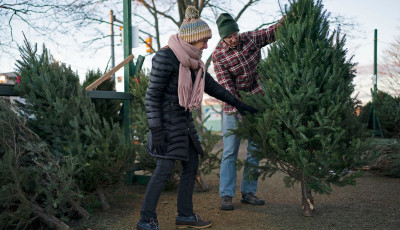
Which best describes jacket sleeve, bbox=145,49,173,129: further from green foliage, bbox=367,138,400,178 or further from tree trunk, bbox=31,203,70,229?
green foliage, bbox=367,138,400,178

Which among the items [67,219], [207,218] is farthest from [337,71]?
[67,219]

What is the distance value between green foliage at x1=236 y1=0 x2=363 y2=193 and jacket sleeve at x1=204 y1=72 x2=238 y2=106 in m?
0.18

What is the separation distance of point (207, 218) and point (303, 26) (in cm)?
211

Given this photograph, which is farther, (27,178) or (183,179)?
(183,179)

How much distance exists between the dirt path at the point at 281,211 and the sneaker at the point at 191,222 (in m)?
0.07

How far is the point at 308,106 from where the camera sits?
332cm

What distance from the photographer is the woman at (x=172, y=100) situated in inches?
124

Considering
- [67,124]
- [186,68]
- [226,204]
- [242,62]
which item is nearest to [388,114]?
[242,62]

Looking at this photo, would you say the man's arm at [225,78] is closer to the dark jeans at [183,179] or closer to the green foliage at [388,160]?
the dark jeans at [183,179]

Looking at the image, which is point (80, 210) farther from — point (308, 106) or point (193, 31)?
point (308, 106)

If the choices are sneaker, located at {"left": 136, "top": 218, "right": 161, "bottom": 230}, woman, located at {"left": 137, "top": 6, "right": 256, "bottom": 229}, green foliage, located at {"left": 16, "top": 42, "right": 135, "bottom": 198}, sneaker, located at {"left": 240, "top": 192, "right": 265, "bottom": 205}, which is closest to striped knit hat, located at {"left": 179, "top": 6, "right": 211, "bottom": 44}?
woman, located at {"left": 137, "top": 6, "right": 256, "bottom": 229}

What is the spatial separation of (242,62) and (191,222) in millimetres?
1848

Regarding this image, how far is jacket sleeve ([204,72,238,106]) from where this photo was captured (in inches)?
144

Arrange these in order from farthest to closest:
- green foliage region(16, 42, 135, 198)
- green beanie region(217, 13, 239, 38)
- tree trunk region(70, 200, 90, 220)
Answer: green beanie region(217, 13, 239, 38) → green foliage region(16, 42, 135, 198) → tree trunk region(70, 200, 90, 220)
